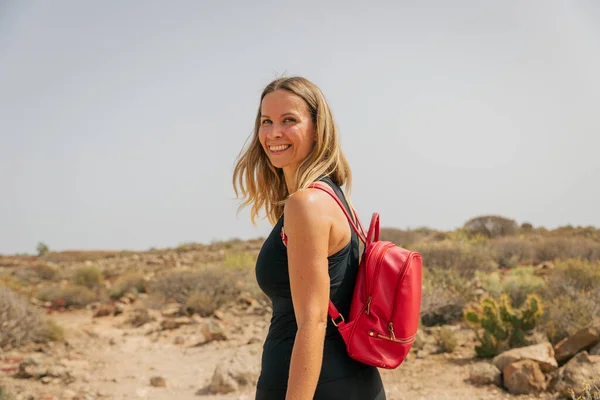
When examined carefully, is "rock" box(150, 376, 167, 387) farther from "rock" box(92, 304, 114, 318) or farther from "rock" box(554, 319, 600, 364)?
"rock" box(92, 304, 114, 318)

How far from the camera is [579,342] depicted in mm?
5480

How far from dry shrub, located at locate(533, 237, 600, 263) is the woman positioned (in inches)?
515

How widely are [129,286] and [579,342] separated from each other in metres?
11.0

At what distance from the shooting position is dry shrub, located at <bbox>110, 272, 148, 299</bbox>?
13.5 m

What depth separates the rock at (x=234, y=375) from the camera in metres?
5.95

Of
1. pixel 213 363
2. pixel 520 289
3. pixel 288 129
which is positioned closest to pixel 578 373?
pixel 520 289

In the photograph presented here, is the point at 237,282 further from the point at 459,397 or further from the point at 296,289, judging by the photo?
the point at 296,289

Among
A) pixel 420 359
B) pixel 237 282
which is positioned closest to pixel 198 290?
pixel 237 282

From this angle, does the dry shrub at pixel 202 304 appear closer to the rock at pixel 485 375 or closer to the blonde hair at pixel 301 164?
the rock at pixel 485 375

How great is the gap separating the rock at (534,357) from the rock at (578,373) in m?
0.26

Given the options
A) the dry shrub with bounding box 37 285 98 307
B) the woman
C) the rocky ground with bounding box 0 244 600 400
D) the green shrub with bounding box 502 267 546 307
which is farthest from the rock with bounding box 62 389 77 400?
the dry shrub with bounding box 37 285 98 307

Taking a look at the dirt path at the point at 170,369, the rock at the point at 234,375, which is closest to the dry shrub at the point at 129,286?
the dirt path at the point at 170,369

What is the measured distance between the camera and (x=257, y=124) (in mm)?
2361

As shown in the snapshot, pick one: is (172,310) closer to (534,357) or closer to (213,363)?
(213,363)
